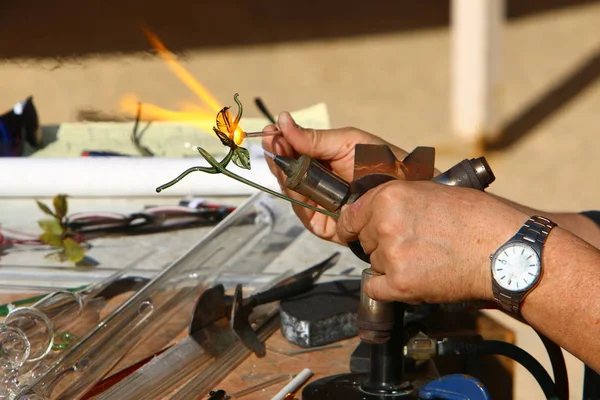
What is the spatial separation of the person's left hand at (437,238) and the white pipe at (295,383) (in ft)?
0.80

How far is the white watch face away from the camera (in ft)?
3.34

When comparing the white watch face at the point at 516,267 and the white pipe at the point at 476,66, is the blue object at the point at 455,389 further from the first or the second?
the white pipe at the point at 476,66

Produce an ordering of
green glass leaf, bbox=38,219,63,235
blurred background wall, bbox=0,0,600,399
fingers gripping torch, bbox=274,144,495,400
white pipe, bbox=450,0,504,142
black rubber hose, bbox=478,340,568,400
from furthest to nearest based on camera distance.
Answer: white pipe, bbox=450,0,504,142 → blurred background wall, bbox=0,0,600,399 → green glass leaf, bbox=38,219,63,235 → black rubber hose, bbox=478,340,568,400 → fingers gripping torch, bbox=274,144,495,400

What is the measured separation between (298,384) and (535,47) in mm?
4682

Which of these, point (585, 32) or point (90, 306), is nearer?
point (90, 306)

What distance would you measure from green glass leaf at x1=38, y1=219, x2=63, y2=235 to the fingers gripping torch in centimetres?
87

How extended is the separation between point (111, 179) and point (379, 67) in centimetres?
318

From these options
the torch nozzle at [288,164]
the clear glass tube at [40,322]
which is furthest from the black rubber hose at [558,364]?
the clear glass tube at [40,322]

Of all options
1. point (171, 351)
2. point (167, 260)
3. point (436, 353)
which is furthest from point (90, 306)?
point (436, 353)

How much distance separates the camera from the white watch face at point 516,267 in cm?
102

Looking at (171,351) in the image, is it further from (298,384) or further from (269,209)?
(269,209)

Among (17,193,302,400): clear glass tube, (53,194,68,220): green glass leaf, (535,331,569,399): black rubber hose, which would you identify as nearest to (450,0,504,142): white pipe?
(17,193,302,400): clear glass tube

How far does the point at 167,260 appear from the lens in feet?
6.00

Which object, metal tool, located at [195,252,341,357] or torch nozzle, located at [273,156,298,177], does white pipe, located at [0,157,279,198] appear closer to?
metal tool, located at [195,252,341,357]
